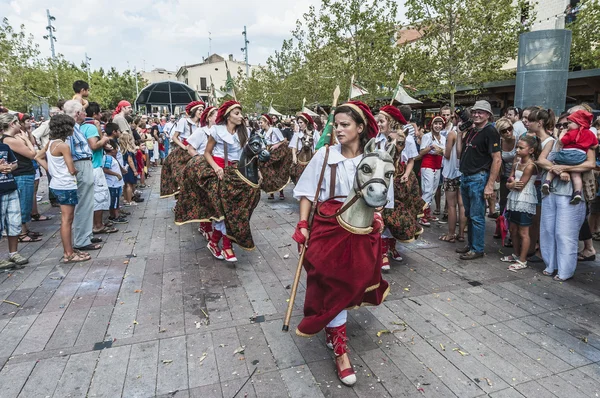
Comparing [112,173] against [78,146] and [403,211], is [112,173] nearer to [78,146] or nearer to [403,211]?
[78,146]

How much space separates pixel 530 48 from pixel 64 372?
11336 mm

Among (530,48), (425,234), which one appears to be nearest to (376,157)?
(425,234)

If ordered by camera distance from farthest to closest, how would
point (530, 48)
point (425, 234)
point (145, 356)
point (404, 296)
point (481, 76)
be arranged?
1. point (481, 76)
2. point (530, 48)
3. point (425, 234)
4. point (404, 296)
5. point (145, 356)

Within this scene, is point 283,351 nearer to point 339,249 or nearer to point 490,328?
point 339,249

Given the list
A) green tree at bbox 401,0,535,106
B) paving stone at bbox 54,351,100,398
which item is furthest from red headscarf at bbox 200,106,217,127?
green tree at bbox 401,0,535,106

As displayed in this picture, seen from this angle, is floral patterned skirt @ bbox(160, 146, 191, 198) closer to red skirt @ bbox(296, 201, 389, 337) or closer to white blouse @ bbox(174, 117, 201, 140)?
white blouse @ bbox(174, 117, 201, 140)

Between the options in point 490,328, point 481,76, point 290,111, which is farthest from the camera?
point 290,111

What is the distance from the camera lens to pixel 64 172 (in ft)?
17.0

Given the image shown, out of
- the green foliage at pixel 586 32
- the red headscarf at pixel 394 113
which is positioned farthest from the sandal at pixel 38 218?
the green foliage at pixel 586 32

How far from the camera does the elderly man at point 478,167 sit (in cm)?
508

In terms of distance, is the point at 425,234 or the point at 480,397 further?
the point at 425,234

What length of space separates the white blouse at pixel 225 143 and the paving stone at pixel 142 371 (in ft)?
8.31

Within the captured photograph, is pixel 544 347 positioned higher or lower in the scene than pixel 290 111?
lower

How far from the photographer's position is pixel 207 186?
209 inches
